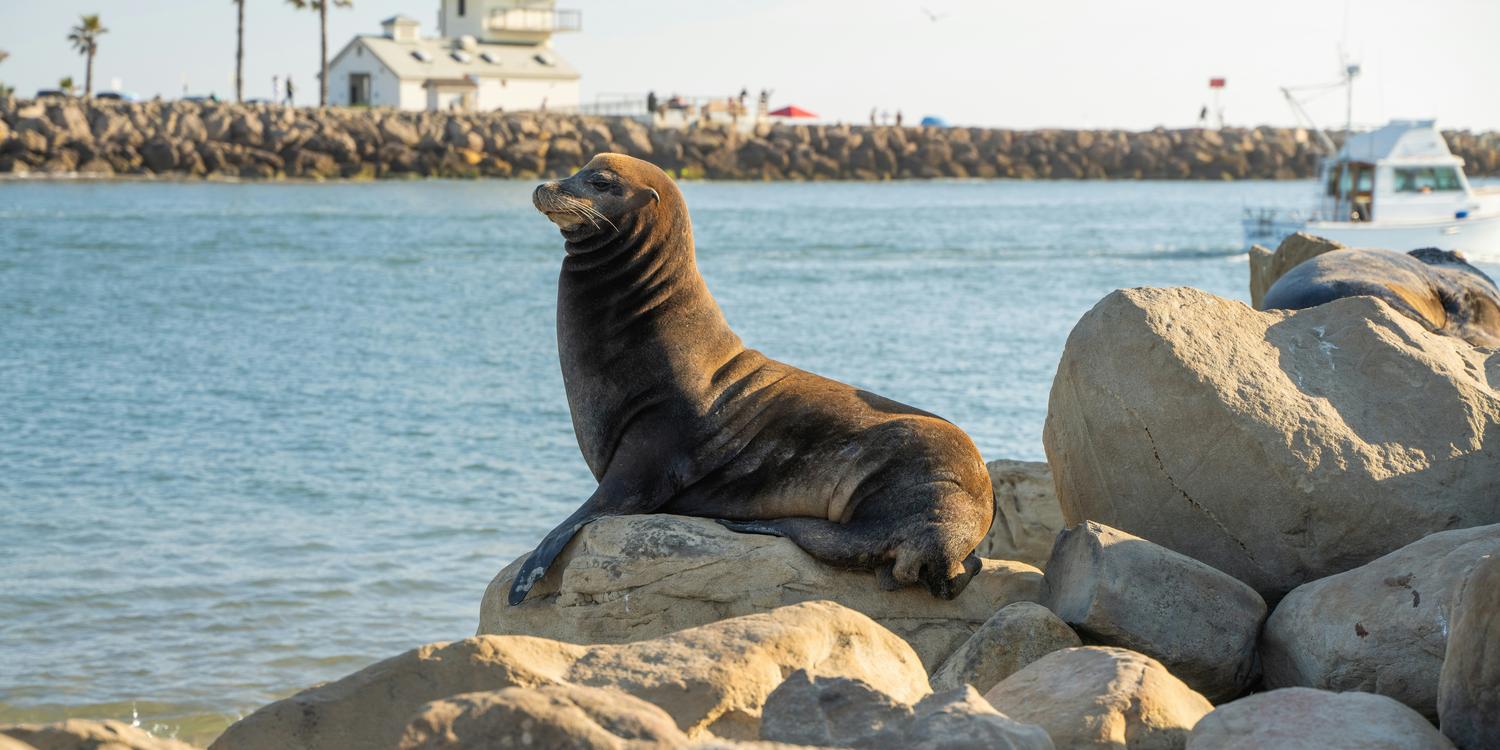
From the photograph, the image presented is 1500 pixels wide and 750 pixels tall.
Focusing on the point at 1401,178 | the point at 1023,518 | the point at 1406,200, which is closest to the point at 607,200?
the point at 1023,518

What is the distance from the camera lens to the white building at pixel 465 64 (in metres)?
70.8

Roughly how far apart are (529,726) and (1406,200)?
29.3 metres

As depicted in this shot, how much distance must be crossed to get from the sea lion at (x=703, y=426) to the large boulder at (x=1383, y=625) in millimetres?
1059

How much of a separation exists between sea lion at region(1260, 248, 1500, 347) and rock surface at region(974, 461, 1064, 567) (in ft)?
6.06

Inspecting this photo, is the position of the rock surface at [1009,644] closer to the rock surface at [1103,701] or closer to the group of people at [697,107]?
the rock surface at [1103,701]

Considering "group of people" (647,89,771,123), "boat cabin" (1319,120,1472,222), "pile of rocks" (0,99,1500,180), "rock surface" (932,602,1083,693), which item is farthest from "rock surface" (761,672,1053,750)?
"group of people" (647,89,771,123)

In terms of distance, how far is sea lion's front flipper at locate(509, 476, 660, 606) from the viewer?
204 inches

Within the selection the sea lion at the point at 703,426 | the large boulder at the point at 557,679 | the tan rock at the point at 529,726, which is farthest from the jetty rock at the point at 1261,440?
the tan rock at the point at 529,726

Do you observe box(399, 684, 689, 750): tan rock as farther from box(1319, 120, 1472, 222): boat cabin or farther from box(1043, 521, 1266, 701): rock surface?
box(1319, 120, 1472, 222): boat cabin

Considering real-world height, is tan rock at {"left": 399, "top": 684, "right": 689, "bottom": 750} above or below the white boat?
below

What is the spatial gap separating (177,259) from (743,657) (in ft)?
102

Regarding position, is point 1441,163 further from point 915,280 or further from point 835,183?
point 835,183

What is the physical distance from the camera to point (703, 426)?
5492mm

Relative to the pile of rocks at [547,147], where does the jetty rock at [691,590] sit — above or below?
below
